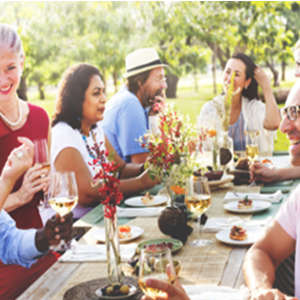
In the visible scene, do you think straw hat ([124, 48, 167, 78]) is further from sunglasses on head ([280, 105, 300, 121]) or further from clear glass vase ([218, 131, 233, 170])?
sunglasses on head ([280, 105, 300, 121])

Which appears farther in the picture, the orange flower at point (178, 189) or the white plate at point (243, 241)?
the orange flower at point (178, 189)

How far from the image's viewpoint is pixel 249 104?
458cm

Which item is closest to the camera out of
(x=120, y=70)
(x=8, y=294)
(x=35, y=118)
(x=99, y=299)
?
(x=99, y=299)

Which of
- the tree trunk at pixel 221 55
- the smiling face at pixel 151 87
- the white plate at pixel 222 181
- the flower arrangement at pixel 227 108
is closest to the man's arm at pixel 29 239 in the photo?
the white plate at pixel 222 181

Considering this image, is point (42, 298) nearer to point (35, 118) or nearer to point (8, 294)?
point (8, 294)

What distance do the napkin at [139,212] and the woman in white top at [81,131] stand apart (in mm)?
406

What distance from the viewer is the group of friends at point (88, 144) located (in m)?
1.67

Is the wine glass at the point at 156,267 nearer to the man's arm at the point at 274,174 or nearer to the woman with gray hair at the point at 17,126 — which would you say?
the woman with gray hair at the point at 17,126

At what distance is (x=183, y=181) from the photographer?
2.09 metres

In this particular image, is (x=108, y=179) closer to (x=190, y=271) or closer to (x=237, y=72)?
(x=190, y=271)

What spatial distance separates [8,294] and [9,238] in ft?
0.74

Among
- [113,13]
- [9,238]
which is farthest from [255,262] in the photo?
[113,13]

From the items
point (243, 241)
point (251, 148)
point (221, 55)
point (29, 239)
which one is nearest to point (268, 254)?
point (243, 241)

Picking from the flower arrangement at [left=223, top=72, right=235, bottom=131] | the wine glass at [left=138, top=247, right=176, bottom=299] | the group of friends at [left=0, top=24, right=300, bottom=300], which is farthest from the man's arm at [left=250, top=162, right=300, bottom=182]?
the wine glass at [left=138, top=247, right=176, bottom=299]
